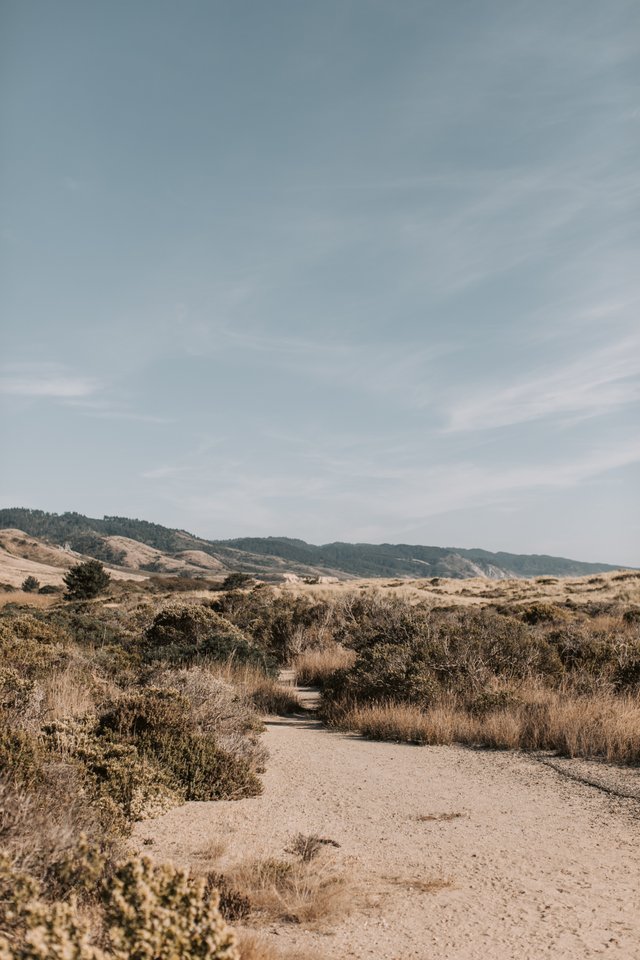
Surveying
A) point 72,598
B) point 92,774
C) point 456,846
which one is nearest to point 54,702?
point 92,774

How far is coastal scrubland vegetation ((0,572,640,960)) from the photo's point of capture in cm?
298

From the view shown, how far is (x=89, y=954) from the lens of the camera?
2521 millimetres

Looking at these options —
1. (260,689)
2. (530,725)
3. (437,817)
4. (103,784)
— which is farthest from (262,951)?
(260,689)

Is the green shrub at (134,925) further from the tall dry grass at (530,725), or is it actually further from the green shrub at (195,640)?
the green shrub at (195,640)

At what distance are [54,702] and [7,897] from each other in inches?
214

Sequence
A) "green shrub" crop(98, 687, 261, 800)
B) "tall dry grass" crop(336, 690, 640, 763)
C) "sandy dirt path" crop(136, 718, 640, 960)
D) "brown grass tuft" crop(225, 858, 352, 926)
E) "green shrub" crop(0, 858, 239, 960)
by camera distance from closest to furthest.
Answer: "green shrub" crop(0, 858, 239, 960), "sandy dirt path" crop(136, 718, 640, 960), "brown grass tuft" crop(225, 858, 352, 926), "green shrub" crop(98, 687, 261, 800), "tall dry grass" crop(336, 690, 640, 763)

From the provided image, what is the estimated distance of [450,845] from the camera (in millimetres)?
5926

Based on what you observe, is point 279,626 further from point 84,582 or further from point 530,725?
point 84,582

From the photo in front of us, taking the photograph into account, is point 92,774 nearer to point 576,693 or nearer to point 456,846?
point 456,846

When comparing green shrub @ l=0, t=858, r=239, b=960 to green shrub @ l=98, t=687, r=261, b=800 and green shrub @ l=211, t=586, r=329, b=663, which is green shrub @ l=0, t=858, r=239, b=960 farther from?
green shrub @ l=211, t=586, r=329, b=663

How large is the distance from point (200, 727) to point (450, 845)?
3.58 metres

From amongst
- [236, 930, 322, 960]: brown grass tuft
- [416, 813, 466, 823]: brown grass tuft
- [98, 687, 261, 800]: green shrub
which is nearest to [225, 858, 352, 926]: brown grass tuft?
[236, 930, 322, 960]: brown grass tuft

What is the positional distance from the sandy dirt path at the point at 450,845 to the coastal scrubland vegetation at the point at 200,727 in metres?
0.37

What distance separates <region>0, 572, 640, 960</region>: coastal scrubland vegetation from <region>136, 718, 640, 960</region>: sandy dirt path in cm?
37
